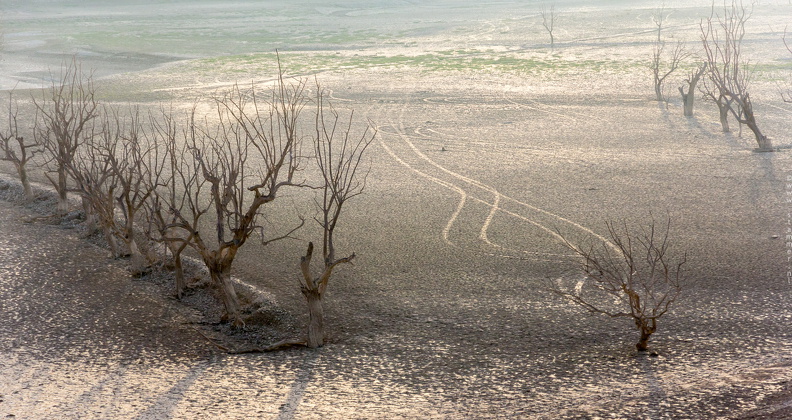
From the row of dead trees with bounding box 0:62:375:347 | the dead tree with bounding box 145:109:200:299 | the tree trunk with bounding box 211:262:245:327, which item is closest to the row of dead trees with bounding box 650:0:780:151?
the row of dead trees with bounding box 0:62:375:347

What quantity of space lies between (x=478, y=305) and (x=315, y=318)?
8.74 ft

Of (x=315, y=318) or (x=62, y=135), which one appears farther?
(x=62, y=135)

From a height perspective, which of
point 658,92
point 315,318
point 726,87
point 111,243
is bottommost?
point 315,318

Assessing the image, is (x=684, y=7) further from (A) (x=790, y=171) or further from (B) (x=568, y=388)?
(B) (x=568, y=388)

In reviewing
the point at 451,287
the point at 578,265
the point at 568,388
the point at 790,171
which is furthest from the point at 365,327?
the point at 790,171

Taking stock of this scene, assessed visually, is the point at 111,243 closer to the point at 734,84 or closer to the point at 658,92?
the point at 658,92

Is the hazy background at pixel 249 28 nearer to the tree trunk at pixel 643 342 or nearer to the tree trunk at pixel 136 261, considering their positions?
the tree trunk at pixel 136 261

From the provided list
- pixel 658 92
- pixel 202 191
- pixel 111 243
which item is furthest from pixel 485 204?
pixel 658 92

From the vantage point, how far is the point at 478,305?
11.3 metres

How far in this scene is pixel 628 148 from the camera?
2055cm

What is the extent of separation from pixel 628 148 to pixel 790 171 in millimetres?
4271

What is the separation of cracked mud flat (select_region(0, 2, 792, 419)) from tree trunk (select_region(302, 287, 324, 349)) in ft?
0.56

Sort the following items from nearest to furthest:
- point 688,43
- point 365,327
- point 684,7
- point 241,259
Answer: point 365,327 → point 241,259 → point 688,43 → point 684,7

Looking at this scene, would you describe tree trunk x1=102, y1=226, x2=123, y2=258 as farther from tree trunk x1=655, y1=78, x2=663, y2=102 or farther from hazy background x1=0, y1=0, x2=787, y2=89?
hazy background x1=0, y1=0, x2=787, y2=89
